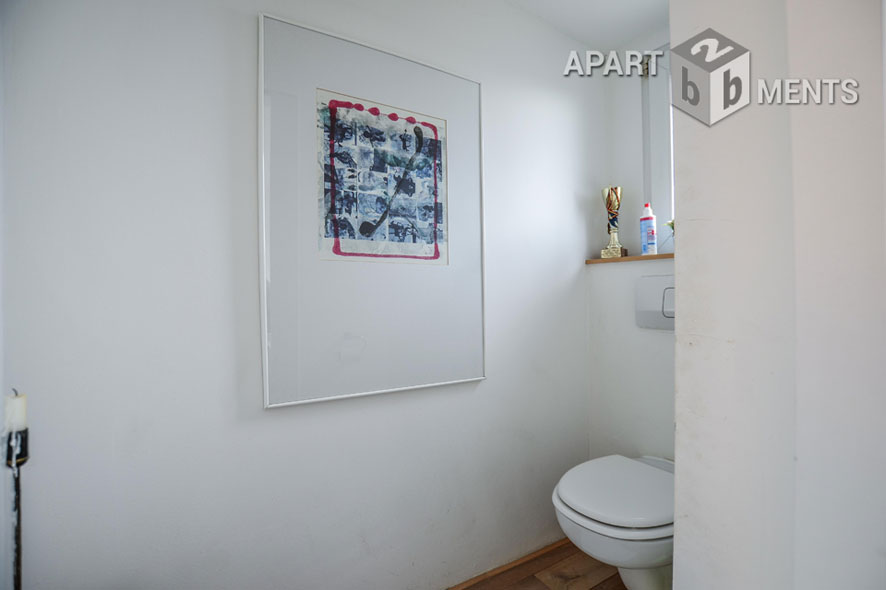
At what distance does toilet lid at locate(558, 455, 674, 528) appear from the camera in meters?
1.09

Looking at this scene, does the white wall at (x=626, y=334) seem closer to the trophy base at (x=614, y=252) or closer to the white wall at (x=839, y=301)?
the trophy base at (x=614, y=252)

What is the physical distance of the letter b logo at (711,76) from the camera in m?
0.72

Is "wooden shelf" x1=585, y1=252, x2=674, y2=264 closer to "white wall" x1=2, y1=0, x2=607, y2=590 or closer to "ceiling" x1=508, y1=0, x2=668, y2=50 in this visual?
"white wall" x1=2, y1=0, x2=607, y2=590

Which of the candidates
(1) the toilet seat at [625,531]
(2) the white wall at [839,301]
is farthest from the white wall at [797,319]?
(1) the toilet seat at [625,531]

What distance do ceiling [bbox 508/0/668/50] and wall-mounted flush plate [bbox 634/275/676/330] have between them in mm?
1102

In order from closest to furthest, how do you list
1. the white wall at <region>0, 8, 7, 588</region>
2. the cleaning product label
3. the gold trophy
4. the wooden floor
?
the white wall at <region>0, 8, 7, 588</region>, the wooden floor, the cleaning product label, the gold trophy

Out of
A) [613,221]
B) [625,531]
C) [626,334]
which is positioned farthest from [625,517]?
[613,221]

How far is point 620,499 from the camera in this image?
1.18m

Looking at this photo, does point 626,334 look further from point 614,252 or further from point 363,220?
point 363,220

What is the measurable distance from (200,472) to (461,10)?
1730 millimetres

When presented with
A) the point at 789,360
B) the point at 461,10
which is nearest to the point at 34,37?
the point at 461,10

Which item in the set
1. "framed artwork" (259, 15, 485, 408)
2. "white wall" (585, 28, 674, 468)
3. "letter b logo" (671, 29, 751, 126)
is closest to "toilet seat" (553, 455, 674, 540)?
"white wall" (585, 28, 674, 468)

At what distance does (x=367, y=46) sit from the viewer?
4.10 ft

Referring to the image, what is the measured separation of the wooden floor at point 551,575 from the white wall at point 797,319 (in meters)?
0.89
